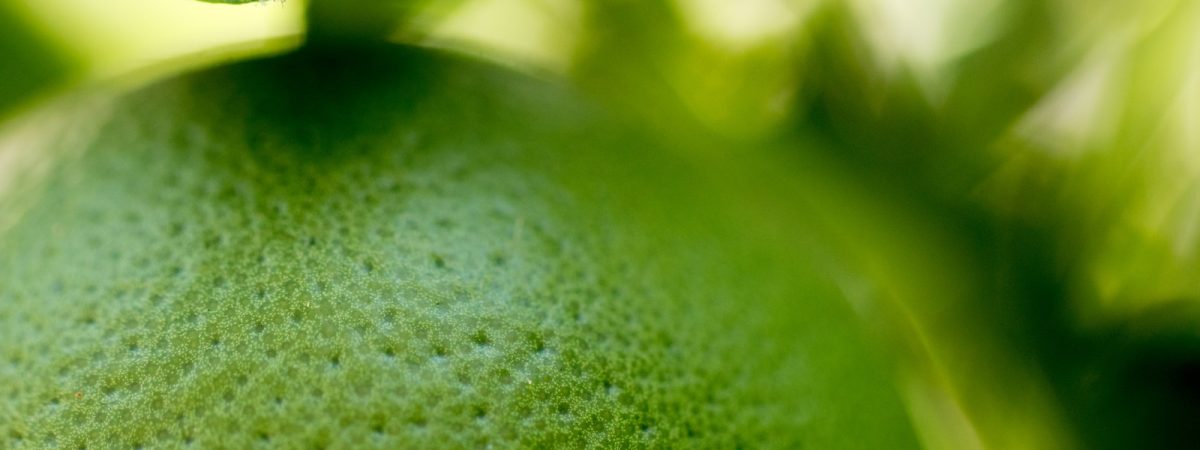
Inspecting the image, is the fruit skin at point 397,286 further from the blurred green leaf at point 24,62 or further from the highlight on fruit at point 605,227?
the blurred green leaf at point 24,62

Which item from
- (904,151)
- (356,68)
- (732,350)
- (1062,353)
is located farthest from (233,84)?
(1062,353)

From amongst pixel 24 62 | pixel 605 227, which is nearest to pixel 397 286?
pixel 605 227

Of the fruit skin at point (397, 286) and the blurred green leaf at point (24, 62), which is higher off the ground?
the blurred green leaf at point (24, 62)

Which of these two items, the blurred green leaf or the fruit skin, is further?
the blurred green leaf

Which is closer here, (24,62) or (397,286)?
(397,286)

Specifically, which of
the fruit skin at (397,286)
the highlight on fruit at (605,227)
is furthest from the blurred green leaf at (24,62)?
the fruit skin at (397,286)

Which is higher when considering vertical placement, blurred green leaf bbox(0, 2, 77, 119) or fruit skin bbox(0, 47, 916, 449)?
blurred green leaf bbox(0, 2, 77, 119)

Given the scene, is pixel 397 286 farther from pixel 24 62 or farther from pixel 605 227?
pixel 24 62

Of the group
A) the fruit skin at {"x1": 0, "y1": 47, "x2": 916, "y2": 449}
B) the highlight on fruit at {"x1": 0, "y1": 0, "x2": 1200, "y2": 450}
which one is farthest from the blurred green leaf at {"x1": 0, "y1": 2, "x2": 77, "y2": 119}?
the fruit skin at {"x1": 0, "y1": 47, "x2": 916, "y2": 449}

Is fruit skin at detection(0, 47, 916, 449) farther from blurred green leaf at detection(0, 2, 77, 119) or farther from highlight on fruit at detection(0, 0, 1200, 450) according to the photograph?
blurred green leaf at detection(0, 2, 77, 119)
